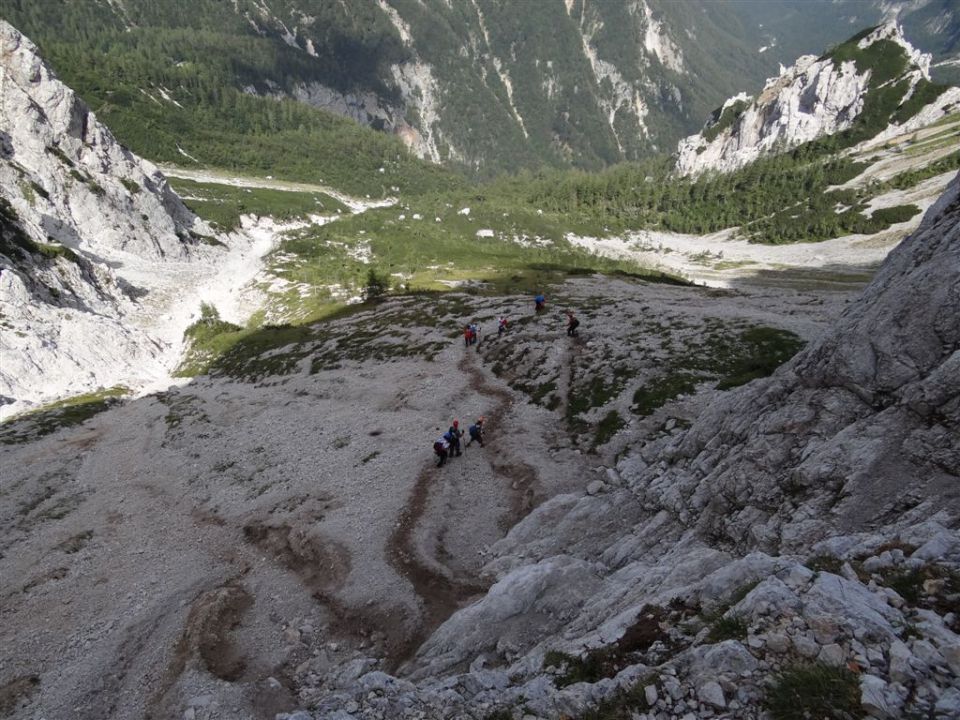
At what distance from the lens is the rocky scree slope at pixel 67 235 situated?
75.8 metres

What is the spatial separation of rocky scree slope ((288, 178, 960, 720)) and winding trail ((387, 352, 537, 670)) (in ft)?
5.84

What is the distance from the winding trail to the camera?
23.0 m

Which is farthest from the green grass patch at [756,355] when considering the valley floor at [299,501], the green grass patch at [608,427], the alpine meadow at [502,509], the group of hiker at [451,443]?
the group of hiker at [451,443]

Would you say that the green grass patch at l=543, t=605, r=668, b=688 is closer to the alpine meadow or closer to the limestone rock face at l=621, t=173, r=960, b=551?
the alpine meadow

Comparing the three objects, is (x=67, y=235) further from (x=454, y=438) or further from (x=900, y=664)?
(x=900, y=664)

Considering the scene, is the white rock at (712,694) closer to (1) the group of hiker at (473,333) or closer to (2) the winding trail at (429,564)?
(2) the winding trail at (429,564)

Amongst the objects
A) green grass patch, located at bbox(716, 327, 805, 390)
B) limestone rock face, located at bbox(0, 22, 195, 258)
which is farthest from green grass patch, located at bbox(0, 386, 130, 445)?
green grass patch, located at bbox(716, 327, 805, 390)

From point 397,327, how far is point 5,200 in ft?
288

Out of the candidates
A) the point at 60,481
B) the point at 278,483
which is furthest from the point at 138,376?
the point at 278,483

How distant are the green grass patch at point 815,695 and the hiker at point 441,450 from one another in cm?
2879

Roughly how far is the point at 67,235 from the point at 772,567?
15532 centimetres

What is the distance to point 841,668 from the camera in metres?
8.69

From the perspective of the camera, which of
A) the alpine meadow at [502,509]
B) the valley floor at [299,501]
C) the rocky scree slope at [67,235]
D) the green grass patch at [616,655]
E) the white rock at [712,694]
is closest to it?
the white rock at [712,694]

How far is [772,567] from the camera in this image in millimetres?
12570
